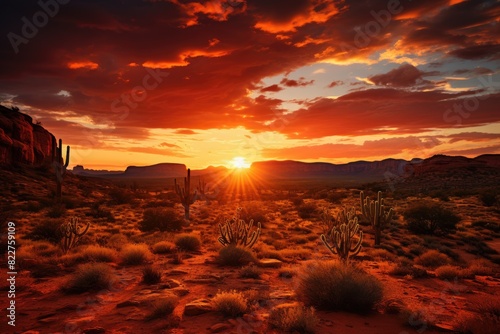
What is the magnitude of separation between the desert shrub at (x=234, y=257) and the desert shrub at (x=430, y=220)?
13.4 meters

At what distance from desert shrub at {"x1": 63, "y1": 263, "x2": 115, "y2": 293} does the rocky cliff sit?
42.6m

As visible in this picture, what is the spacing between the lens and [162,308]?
626 centimetres

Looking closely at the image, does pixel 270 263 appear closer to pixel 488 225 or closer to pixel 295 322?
pixel 295 322

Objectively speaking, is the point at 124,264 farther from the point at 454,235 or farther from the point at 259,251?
the point at 454,235

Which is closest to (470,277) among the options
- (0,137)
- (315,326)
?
(315,326)

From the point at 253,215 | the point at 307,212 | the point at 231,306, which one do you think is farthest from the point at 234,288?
the point at 307,212

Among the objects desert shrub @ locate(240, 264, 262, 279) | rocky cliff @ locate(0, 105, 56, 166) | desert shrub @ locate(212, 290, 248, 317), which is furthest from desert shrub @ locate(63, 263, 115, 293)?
rocky cliff @ locate(0, 105, 56, 166)

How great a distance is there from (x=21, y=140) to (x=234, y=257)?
49.6m

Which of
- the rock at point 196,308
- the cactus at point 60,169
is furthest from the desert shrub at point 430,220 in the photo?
the cactus at point 60,169

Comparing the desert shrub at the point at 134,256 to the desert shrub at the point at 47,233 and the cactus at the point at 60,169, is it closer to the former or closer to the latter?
the desert shrub at the point at 47,233

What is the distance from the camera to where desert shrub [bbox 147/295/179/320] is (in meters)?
6.19

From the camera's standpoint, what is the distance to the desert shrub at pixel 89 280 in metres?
7.66

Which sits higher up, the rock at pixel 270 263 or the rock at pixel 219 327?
the rock at pixel 219 327

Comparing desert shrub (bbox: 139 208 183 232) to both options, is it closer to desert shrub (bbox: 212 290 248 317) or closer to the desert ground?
the desert ground
